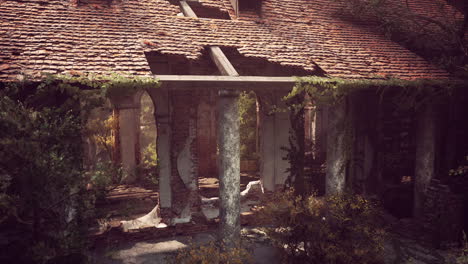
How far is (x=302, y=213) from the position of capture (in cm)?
578

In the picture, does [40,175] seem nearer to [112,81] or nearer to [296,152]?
[112,81]

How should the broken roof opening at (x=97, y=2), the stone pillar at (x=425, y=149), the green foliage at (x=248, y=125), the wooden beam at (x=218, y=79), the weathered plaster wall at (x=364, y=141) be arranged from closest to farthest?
the wooden beam at (x=218, y=79), the broken roof opening at (x=97, y=2), the stone pillar at (x=425, y=149), the weathered plaster wall at (x=364, y=141), the green foliage at (x=248, y=125)

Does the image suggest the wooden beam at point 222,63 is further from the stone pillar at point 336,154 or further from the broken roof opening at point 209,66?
the stone pillar at point 336,154

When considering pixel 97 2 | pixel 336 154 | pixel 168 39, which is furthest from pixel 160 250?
pixel 97 2

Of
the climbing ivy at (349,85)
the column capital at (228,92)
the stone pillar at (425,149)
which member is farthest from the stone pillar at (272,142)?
the stone pillar at (425,149)

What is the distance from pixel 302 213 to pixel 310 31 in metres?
4.57

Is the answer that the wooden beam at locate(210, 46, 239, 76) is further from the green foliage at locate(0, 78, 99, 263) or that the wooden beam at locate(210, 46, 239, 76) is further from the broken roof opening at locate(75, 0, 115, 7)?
the broken roof opening at locate(75, 0, 115, 7)

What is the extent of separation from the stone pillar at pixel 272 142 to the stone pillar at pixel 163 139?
2.51 m

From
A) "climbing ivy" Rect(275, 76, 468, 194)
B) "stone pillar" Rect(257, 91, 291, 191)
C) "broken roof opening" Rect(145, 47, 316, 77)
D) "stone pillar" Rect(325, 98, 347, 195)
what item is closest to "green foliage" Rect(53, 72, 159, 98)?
"broken roof opening" Rect(145, 47, 316, 77)

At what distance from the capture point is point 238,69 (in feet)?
25.8

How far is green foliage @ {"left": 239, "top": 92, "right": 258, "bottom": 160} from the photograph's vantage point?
41.7 feet

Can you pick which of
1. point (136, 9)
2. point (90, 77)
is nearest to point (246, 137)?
point (136, 9)

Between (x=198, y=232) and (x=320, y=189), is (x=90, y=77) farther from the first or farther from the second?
(x=320, y=189)

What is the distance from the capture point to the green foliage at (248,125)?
1272cm
